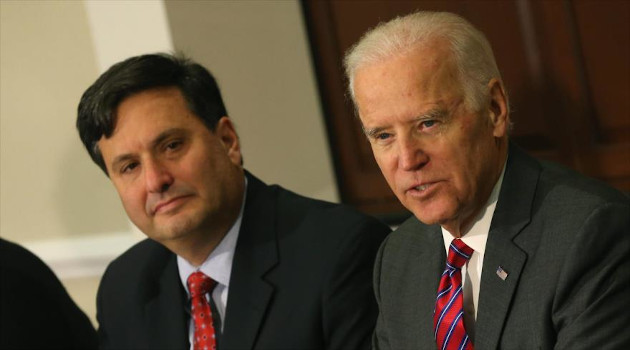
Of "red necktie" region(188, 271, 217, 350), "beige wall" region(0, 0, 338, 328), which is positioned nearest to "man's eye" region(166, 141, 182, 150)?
"red necktie" region(188, 271, 217, 350)

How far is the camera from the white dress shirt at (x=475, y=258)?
82.7 inches

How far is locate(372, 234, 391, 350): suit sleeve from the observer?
230cm

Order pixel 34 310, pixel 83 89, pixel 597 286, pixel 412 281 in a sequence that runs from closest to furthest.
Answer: pixel 597 286 → pixel 412 281 → pixel 34 310 → pixel 83 89

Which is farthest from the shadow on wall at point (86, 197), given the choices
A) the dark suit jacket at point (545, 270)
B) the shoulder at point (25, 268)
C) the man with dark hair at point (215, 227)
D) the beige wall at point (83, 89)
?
the dark suit jacket at point (545, 270)

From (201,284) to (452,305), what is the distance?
0.81 meters

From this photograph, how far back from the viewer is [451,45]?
201cm

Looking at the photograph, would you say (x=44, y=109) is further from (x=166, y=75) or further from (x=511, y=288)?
(x=511, y=288)

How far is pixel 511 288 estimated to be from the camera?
198 cm

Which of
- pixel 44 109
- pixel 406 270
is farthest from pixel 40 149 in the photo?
pixel 406 270

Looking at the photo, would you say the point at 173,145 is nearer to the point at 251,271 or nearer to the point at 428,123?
the point at 251,271

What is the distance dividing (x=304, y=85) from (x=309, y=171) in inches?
11.5

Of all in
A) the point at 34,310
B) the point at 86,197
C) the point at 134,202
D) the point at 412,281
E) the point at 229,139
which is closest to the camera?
the point at 412,281

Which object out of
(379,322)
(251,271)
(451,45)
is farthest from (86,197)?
(451,45)

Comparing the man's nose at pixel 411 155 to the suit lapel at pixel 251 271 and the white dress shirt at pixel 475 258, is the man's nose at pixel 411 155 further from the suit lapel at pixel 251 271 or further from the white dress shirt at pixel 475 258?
the suit lapel at pixel 251 271
